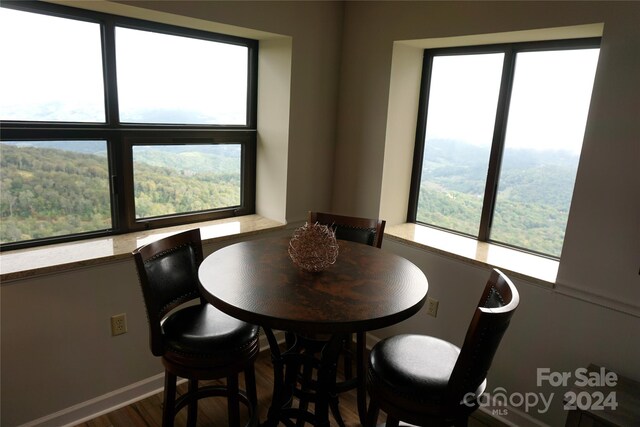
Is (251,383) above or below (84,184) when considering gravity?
below

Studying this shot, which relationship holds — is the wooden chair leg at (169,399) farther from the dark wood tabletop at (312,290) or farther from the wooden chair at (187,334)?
the dark wood tabletop at (312,290)

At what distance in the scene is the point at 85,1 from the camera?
6.34 feet

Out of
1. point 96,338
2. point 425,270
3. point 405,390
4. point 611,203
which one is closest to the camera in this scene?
point 405,390

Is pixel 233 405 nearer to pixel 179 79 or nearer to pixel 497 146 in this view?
pixel 179 79

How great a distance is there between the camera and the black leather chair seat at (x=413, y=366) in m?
1.47

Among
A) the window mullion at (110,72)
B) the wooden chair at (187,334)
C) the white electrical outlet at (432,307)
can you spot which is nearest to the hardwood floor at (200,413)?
the wooden chair at (187,334)

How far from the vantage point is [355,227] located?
2.39 meters

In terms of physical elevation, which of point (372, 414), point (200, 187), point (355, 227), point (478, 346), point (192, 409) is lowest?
point (192, 409)

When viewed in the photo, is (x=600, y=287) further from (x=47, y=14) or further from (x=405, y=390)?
(x=47, y=14)

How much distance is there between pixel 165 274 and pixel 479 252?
5.63 feet

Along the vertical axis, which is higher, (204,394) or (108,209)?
(108,209)

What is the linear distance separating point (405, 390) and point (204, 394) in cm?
96

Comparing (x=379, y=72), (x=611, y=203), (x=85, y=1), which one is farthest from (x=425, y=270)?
(x=85, y=1)

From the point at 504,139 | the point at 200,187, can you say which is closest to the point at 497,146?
the point at 504,139
